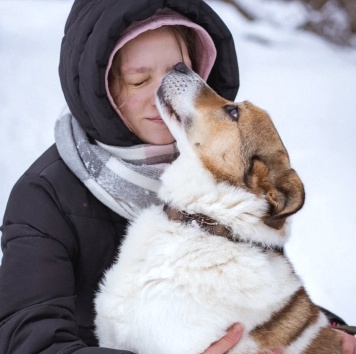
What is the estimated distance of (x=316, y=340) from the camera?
2309 mm

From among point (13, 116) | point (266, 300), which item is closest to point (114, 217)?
point (266, 300)

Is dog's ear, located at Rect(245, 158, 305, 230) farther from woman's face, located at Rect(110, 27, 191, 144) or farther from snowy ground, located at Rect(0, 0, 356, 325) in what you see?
snowy ground, located at Rect(0, 0, 356, 325)

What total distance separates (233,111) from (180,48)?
1.18 feet

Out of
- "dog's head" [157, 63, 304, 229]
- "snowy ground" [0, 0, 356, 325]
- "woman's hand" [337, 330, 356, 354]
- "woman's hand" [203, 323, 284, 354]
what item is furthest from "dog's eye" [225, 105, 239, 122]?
"snowy ground" [0, 0, 356, 325]

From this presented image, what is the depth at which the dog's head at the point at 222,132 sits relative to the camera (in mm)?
2385

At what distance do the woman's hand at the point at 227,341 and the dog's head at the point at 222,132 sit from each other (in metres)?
0.49

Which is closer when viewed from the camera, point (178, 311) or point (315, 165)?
point (178, 311)

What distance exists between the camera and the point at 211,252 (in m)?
2.26

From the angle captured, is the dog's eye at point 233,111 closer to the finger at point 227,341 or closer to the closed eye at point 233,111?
the closed eye at point 233,111

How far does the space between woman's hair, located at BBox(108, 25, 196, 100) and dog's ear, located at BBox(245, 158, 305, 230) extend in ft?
2.04

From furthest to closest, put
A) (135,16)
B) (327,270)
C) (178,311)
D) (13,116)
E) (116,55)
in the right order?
(13,116) < (327,270) < (116,55) < (135,16) < (178,311)

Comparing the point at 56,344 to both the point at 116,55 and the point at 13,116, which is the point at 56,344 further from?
the point at 13,116

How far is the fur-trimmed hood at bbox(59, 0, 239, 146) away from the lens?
2.33 metres

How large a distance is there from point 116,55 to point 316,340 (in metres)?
1.31
